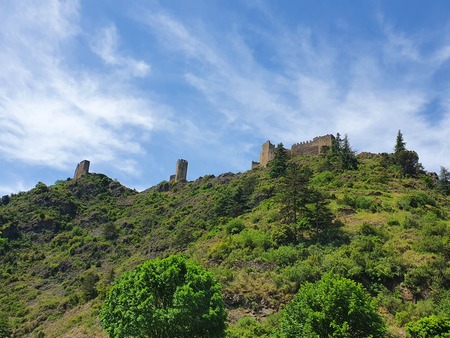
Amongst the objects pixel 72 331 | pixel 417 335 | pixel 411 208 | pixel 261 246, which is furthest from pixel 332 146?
pixel 417 335

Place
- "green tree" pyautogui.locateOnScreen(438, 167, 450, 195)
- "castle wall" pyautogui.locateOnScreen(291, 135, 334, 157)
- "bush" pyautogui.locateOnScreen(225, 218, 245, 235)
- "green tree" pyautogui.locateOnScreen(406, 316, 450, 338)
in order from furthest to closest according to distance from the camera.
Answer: "castle wall" pyautogui.locateOnScreen(291, 135, 334, 157)
"green tree" pyautogui.locateOnScreen(438, 167, 450, 195)
"bush" pyautogui.locateOnScreen(225, 218, 245, 235)
"green tree" pyautogui.locateOnScreen(406, 316, 450, 338)

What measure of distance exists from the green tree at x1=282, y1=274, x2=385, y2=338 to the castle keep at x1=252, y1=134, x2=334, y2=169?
221 ft

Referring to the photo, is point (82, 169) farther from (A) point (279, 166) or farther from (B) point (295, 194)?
(B) point (295, 194)

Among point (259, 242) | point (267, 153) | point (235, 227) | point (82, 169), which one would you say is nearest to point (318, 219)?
point (259, 242)

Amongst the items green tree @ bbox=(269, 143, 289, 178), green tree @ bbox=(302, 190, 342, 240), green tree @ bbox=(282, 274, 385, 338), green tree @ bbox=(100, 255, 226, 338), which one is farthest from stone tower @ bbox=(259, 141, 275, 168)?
green tree @ bbox=(282, 274, 385, 338)

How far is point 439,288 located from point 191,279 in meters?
16.1

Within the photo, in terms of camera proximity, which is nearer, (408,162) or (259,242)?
(259,242)

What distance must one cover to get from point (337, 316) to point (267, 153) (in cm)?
7153

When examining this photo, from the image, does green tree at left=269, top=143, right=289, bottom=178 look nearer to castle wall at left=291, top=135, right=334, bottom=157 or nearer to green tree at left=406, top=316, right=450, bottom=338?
castle wall at left=291, top=135, right=334, bottom=157

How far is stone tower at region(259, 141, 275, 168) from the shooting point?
89.0m

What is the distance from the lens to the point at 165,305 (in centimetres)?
2058

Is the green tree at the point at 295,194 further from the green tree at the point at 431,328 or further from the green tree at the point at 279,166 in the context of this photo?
the green tree at the point at 279,166

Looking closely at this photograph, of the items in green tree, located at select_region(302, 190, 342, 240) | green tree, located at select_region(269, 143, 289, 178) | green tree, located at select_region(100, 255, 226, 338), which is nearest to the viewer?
green tree, located at select_region(100, 255, 226, 338)

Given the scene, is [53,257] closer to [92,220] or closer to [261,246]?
[92,220]
